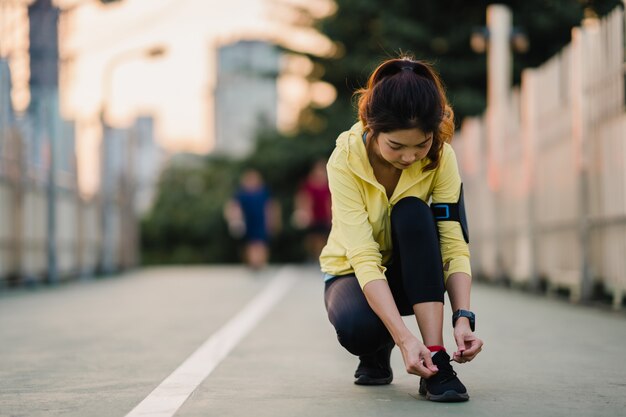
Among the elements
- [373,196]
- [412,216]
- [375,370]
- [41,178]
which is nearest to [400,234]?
[412,216]

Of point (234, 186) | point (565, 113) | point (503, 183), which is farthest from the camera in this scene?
point (234, 186)

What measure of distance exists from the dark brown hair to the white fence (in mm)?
5572

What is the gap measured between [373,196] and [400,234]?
296 mm

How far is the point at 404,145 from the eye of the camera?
4582 millimetres

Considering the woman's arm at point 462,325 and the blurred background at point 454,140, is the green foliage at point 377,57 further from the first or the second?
the woman's arm at point 462,325

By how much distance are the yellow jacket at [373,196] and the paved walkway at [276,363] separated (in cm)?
65

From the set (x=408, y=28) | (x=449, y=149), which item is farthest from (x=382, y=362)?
(x=408, y=28)

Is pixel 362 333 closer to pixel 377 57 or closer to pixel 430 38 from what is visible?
pixel 430 38

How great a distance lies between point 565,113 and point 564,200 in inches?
36.6

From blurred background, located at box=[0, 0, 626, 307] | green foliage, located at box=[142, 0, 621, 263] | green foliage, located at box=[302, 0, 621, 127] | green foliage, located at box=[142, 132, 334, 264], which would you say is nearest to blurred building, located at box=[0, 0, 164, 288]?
blurred background, located at box=[0, 0, 626, 307]

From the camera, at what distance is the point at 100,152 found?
22.4 metres

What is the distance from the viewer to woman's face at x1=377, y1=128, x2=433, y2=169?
4.55 metres

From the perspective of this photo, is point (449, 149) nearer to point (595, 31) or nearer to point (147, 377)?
point (147, 377)

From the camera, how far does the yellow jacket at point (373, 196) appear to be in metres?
4.87
